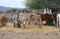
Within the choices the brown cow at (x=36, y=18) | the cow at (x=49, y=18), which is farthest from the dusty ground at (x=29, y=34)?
the cow at (x=49, y=18)

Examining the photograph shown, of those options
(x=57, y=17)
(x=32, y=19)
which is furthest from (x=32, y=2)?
(x=32, y=19)

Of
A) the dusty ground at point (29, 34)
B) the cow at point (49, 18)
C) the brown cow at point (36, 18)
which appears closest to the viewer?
the dusty ground at point (29, 34)

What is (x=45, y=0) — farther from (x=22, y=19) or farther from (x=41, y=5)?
(x=22, y=19)

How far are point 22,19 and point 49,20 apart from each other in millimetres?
7686

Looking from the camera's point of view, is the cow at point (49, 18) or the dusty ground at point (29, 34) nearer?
the dusty ground at point (29, 34)

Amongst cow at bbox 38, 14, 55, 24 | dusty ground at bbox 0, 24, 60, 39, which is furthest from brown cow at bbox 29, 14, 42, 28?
cow at bbox 38, 14, 55, 24

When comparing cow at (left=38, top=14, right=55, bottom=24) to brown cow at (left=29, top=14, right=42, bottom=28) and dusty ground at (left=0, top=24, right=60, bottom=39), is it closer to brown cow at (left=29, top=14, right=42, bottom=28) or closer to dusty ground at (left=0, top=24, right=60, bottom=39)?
brown cow at (left=29, top=14, right=42, bottom=28)

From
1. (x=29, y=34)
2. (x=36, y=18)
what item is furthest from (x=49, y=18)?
(x=29, y=34)

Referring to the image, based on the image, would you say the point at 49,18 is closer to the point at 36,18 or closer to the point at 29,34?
the point at 36,18

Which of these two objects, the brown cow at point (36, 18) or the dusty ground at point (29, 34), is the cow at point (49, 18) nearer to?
the brown cow at point (36, 18)

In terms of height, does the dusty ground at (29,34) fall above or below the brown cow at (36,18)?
below

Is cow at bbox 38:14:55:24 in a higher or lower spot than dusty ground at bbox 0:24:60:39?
higher

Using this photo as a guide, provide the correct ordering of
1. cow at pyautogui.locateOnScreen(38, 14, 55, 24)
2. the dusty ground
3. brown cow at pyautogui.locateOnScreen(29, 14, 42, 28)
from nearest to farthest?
the dusty ground, brown cow at pyautogui.locateOnScreen(29, 14, 42, 28), cow at pyautogui.locateOnScreen(38, 14, 55, 24)

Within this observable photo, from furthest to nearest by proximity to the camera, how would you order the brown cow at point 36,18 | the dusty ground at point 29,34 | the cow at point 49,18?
the cow at point 49,18, the brown cow at point 36,18, the dusty ground at point 29,34
